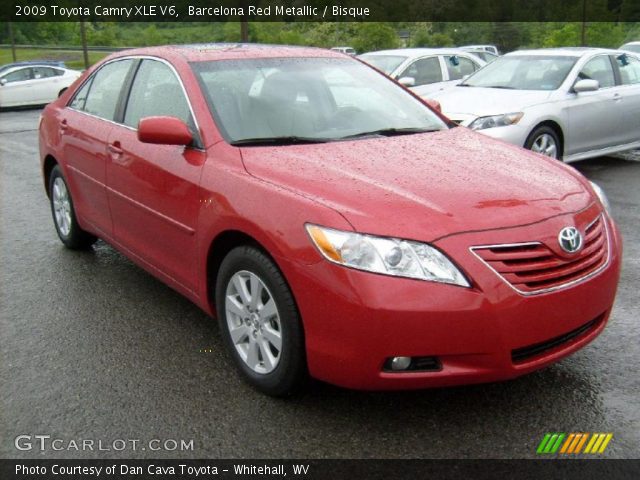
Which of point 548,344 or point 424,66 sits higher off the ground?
point 424,66

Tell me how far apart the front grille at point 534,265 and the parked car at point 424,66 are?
8532 millimetres

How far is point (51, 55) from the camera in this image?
5409 cm

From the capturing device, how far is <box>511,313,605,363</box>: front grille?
285 cm

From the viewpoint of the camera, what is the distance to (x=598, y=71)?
906cm

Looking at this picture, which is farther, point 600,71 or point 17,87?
point 17,87

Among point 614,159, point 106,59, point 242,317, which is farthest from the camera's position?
point 614,159

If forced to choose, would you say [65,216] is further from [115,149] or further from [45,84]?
[45,84]

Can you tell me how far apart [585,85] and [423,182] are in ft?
19.5

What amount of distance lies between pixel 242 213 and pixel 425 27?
50310mm

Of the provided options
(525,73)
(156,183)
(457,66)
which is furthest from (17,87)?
(156,183)

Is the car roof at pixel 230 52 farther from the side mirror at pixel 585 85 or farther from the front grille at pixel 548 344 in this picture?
the side mirror at pixel 585 85

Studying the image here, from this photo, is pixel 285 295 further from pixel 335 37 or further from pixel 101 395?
pixel 335 37

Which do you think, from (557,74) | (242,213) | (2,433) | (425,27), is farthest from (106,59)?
(425,27)

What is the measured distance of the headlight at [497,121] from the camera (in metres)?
7.86
